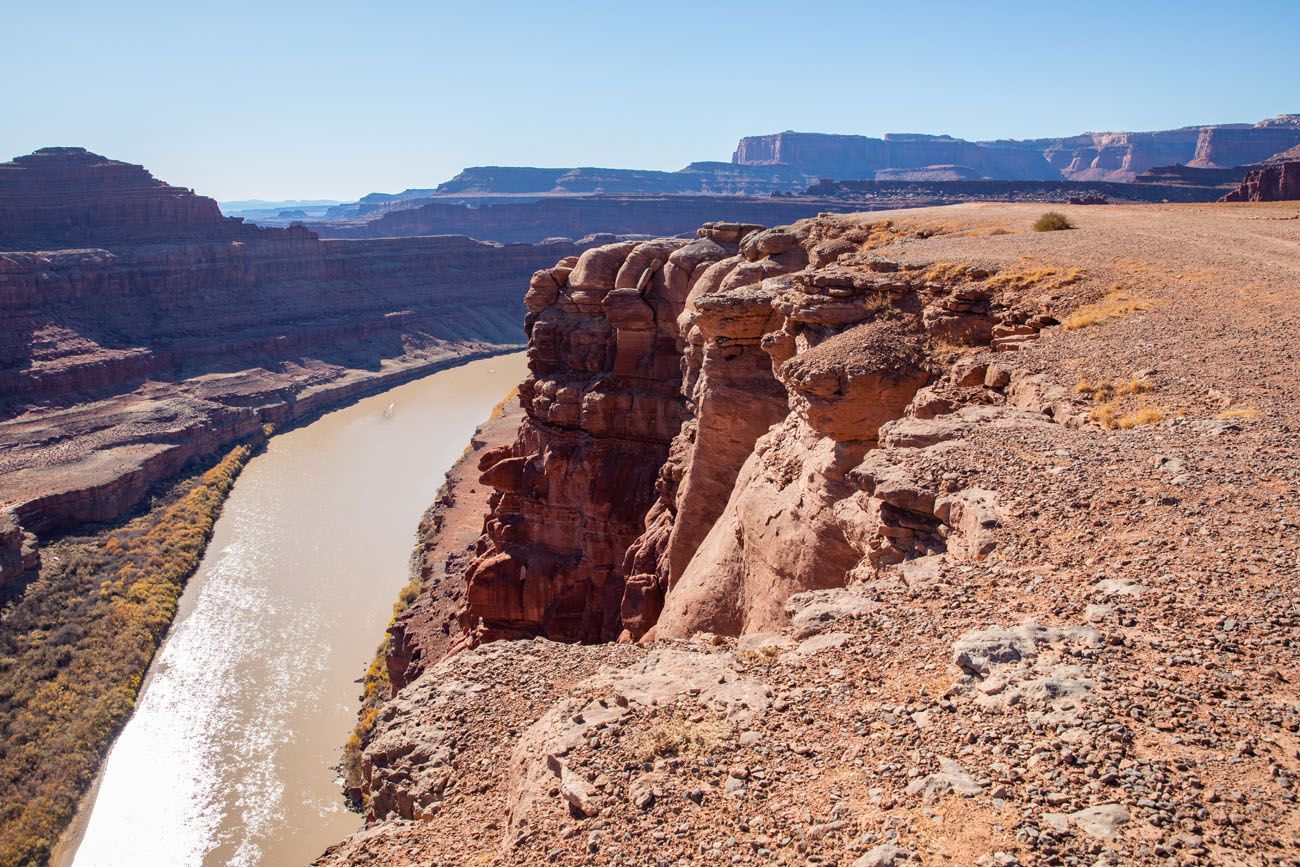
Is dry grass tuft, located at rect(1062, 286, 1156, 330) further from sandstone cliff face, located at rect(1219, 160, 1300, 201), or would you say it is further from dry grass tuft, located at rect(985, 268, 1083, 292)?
sandstone cliff face, located at rect(1219, 160, 1300, 201)

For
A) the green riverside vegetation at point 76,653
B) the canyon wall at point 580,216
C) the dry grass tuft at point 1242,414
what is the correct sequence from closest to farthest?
the dry grass tuft at point 1242,414 → the green riverside vegetation at point 76,653 → the canyon wall at point 580,216

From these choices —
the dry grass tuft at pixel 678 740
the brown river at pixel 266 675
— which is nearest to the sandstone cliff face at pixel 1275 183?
the brown river at pixel 266 675

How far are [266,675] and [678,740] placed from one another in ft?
86.1

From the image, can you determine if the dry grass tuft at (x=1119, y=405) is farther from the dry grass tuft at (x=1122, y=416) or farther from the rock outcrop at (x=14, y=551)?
the rock outcrop at (x=14, y=551)

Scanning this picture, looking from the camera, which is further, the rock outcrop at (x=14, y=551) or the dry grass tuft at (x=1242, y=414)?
the rock outcrop at (x=14, y=551)

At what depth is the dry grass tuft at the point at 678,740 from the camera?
240 inches

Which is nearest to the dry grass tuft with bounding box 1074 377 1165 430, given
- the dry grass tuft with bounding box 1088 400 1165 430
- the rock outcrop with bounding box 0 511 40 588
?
the dry grass tuft with bounding box 1088 400 1165 430

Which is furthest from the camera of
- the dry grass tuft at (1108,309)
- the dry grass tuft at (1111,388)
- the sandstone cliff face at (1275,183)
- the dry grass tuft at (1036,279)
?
the sandstone cliff face at (1275,183)

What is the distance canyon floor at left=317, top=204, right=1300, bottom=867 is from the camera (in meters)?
4.68

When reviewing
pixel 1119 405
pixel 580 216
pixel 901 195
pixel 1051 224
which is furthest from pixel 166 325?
pixel 901 195

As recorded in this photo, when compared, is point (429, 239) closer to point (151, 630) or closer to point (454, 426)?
point (454, 426)

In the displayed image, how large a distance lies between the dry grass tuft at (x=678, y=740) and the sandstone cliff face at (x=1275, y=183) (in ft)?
212

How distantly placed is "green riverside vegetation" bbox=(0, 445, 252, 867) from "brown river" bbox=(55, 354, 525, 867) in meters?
0.68

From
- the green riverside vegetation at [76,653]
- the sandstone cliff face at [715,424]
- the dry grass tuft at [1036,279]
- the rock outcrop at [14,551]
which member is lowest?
the green riverside vegetation at [76,653]
